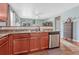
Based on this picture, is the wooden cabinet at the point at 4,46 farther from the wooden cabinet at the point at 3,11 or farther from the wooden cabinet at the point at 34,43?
the wooden cabinet at the point at 34,43

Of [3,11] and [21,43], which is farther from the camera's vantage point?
[21,43]

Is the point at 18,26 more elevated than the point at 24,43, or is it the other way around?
the point at 18,26

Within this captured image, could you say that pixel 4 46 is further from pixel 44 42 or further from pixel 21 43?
pixel 44 42

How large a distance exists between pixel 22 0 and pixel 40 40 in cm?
135

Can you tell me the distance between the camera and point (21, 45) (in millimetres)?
3219

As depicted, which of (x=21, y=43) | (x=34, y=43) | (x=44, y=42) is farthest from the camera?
(x=44, y=42)

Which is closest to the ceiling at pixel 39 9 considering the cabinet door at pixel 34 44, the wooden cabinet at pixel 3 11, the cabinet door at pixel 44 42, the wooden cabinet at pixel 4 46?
the wooden cabinet at pixel 3 11

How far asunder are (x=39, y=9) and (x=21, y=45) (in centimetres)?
108

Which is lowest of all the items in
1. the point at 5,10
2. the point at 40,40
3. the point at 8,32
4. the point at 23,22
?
the point at 40,40

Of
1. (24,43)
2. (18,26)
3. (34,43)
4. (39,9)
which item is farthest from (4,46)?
(39,9)

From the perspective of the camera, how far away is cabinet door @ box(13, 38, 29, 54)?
3.13 metres

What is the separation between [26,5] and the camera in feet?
8.73

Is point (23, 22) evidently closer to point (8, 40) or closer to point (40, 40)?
point (8, 40)
